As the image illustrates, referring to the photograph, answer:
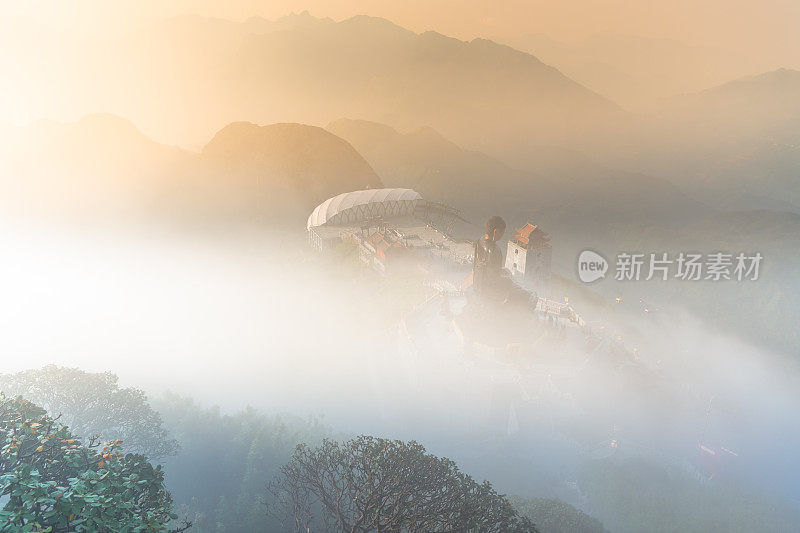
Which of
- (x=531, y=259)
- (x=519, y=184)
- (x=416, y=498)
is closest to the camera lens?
(x=416, y=498)

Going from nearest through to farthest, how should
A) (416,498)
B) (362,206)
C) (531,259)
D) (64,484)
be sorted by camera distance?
(64,484)
(416,498)
(531,259)
(362,206)

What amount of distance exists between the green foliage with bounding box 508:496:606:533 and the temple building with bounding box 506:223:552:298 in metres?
22.0

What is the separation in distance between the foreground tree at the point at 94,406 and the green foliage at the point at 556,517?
59.9 feet

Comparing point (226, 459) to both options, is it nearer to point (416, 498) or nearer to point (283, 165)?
point (416, 498)

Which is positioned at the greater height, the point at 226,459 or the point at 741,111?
the point at 741,111

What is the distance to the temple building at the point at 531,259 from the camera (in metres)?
42.2

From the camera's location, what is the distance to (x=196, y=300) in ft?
155

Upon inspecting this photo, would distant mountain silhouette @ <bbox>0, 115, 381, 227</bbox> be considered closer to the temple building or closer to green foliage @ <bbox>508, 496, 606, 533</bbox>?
the temple building

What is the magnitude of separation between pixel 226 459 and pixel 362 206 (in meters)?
41.6

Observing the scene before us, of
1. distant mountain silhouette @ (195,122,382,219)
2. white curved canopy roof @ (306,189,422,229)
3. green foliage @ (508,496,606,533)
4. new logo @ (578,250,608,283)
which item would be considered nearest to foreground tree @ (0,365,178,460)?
green foliage @ (508,496,606,533)

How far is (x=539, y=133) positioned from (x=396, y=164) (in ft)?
92.6

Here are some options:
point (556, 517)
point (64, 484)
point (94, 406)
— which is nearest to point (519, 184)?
point (556, 517)

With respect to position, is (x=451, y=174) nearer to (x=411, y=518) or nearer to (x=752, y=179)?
(x=752, y=179)

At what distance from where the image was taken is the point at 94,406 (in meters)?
23.6
